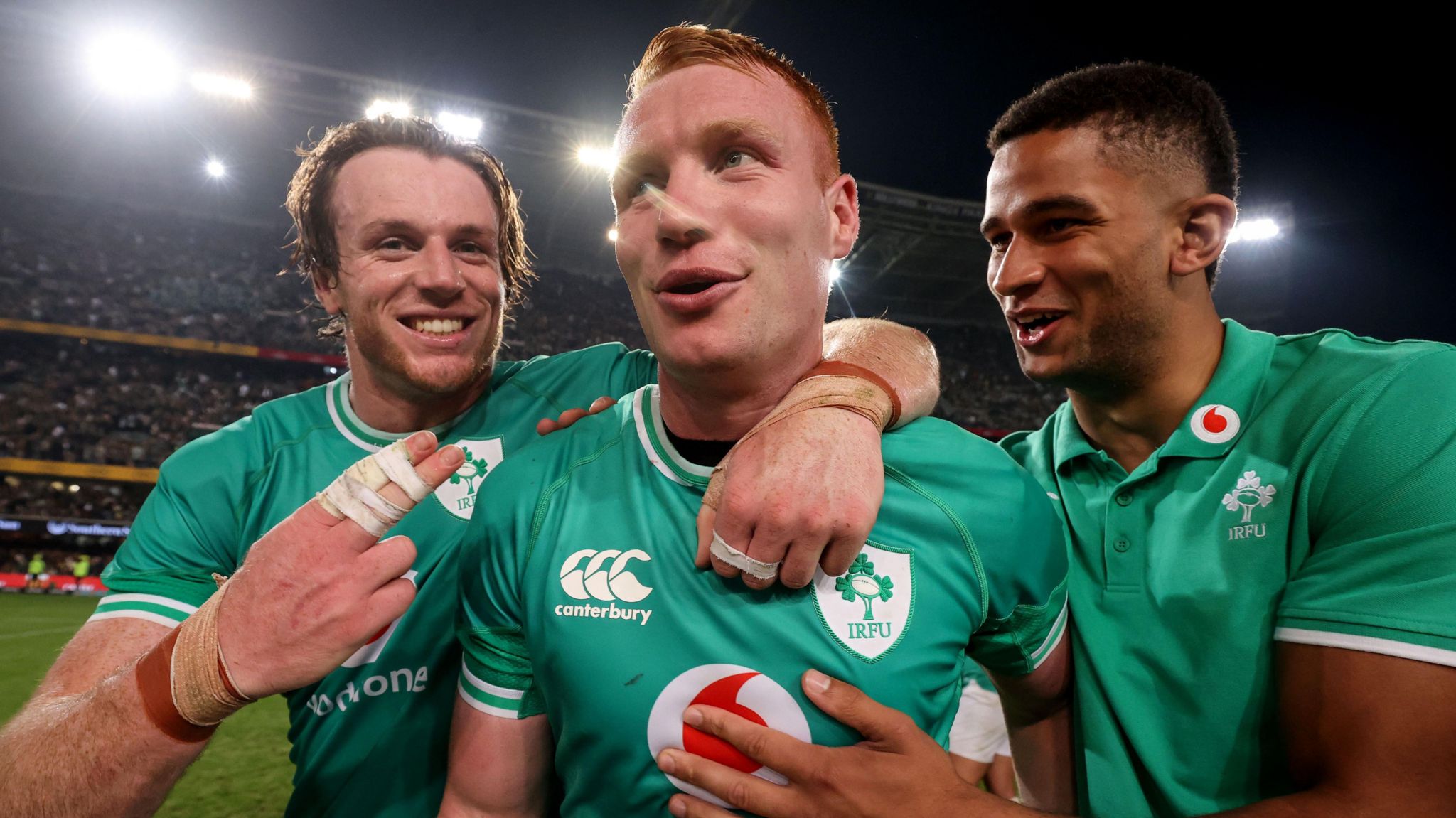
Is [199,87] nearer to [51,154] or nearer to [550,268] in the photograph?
[51,154]

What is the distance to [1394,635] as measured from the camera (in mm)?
1355

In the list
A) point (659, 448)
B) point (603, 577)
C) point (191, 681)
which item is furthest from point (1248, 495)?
point (191, 681)

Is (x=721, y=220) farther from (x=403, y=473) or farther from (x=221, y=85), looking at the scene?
(x=221, y=85)

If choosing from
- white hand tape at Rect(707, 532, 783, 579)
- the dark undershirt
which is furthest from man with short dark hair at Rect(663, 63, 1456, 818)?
the dark undershirt

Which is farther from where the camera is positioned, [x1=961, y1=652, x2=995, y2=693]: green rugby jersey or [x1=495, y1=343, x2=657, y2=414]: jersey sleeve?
[x1=961, y1=652, x2=995, y2=693]: green rugby jersey

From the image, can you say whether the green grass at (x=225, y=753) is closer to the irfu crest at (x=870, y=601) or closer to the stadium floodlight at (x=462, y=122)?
the irfu crest at (x=870, y=601)

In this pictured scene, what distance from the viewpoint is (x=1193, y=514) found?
5.76 feet

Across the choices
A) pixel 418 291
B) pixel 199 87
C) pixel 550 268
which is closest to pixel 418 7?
pixel 199 87

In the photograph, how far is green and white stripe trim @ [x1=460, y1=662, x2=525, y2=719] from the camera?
1483mm

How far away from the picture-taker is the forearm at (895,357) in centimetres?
164

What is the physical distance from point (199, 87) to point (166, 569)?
1820 cm

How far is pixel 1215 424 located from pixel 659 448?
144cm

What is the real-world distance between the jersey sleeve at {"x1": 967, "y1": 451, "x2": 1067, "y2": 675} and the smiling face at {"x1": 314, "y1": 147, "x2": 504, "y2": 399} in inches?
65.8

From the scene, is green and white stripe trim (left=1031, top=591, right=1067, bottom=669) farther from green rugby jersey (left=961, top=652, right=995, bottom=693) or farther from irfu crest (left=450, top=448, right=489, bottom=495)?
green rugby jersey (left=961, top=652, right=995, bottom=693)
